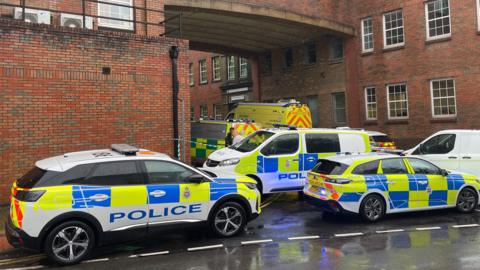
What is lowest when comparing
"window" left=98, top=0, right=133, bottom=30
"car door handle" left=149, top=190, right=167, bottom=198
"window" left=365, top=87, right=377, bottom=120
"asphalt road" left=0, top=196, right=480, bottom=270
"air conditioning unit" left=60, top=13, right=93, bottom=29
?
"asphalt road" left=0, top=196, right=480, bottom=270

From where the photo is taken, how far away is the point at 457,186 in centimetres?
1030

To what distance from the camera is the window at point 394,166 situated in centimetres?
977

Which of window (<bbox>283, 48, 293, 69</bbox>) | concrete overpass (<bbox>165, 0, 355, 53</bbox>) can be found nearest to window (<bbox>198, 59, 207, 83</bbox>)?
concrete overpass (<bbox>165, 0, 355, 53</bbox>)

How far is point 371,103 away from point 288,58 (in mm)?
6749

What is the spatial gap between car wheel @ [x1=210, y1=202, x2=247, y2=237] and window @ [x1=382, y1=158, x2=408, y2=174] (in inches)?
136

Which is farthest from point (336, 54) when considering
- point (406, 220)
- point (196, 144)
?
point (406, 220)

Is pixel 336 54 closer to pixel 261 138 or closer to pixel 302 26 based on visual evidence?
pixel 302 26

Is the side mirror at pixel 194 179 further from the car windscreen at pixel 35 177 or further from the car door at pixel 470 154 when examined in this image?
the car door at pixel 470 154

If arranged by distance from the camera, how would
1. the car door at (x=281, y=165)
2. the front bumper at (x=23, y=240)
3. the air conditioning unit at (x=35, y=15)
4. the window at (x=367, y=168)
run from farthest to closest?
the air conditioning unit at (x=35, y=15)
the car door at (x=281, y=165)
the window at (x=367, y=168)
the front bumper at (x=23, y=240)

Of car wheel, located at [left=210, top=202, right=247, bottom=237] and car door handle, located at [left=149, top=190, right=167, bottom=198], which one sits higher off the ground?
car door handle, located at [left=149, top=190, right=167, bottom=198]

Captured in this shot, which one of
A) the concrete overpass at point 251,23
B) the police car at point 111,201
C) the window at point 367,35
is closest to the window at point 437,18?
the window at point 367,35

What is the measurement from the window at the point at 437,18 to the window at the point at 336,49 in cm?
490

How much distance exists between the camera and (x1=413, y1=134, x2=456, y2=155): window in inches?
493

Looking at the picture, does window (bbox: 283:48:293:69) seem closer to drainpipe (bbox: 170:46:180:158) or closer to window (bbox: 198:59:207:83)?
window (bbox: 198:59:207:83)
